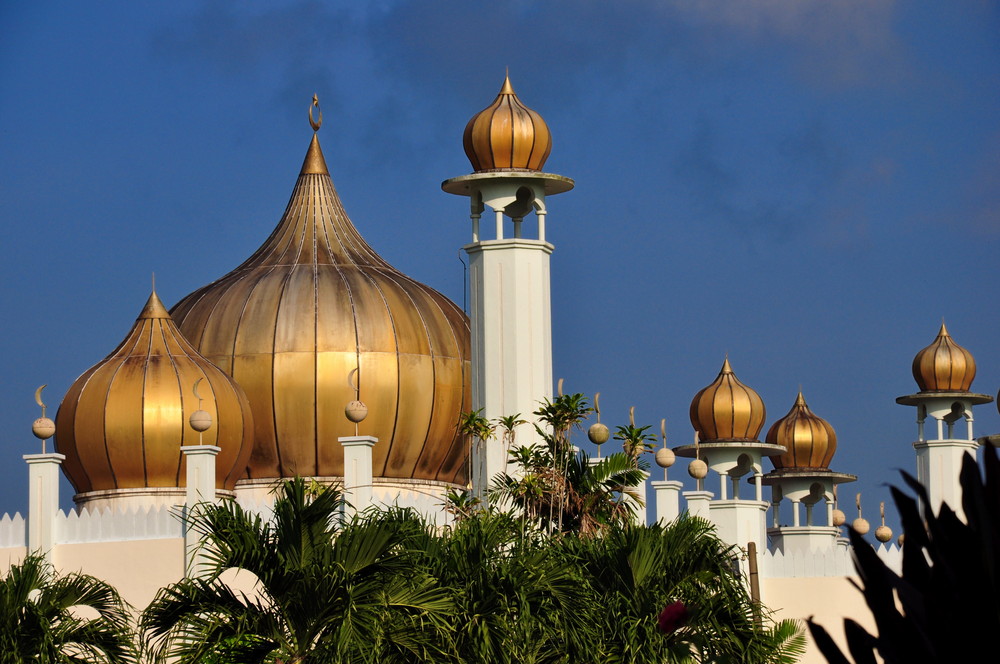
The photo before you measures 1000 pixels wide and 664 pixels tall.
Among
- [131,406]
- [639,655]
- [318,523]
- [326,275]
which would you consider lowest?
[639,655]

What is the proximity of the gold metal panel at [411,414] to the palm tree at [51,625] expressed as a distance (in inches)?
848

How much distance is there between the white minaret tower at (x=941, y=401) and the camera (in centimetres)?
4175

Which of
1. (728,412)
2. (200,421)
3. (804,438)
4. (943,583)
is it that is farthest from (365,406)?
(943,583)

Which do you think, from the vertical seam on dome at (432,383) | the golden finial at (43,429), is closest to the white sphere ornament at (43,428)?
the golden finial at (43,429)

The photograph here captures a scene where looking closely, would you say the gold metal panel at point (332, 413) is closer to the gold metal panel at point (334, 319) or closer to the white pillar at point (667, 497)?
the gold metal panel at point (334, 319)

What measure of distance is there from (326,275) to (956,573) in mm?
37721

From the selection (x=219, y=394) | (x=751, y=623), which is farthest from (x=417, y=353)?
(x=751, y=623)

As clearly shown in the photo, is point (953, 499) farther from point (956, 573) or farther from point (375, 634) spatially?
point (956, 573)

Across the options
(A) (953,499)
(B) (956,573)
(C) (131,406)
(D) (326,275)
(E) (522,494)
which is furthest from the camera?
(D) (326,275)

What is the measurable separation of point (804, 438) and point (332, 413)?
12199 mm

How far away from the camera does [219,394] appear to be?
125 ft

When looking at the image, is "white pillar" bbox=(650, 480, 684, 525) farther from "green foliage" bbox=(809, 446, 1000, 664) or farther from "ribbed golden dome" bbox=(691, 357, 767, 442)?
"green foliage" bbox=(809, 446, 1000, 664)

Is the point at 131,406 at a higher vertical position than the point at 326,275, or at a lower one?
lower

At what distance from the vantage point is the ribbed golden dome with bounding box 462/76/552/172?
35.0 m
